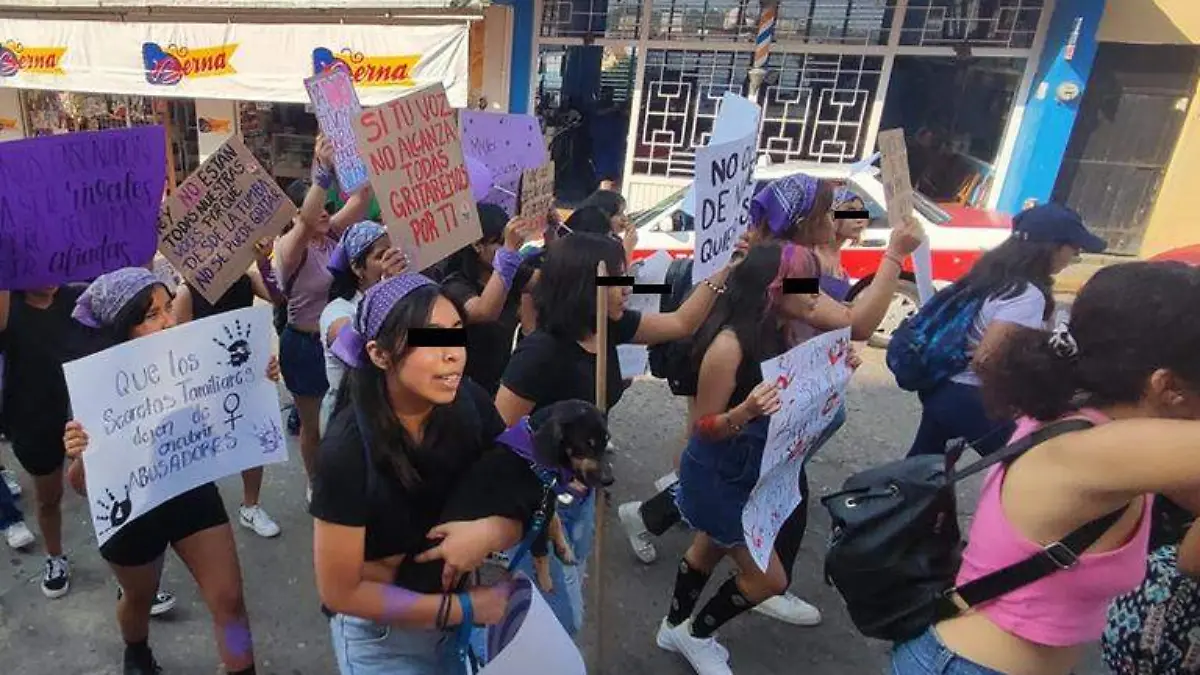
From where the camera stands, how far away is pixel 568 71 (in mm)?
12750

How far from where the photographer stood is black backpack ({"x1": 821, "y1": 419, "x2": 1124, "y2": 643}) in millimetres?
1810

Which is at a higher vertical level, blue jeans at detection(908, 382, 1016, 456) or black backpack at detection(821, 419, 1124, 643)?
black backpack at detection(821, 419, 1124, 643)

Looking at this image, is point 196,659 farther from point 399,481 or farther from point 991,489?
point 991,489

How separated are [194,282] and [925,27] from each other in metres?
9.46

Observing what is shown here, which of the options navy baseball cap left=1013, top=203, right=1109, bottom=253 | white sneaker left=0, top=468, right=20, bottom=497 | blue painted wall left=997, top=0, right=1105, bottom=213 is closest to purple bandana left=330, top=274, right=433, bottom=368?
navy baseball cap left=1013, top=203, right=1109, bottom=253

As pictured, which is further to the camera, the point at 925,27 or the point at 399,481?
the point at 925,27

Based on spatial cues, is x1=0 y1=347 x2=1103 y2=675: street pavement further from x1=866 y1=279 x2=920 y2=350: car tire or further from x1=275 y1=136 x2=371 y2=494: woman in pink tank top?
x1=866 y1=279 x2=920 y2=350: car tire

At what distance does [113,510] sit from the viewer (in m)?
→ 2.11

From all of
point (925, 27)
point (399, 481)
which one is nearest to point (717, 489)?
point (399, 481)

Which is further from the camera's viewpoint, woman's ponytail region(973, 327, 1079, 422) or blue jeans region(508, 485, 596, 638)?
blue jeans region(508, 485, 596, 638)

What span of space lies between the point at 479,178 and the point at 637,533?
187 cm

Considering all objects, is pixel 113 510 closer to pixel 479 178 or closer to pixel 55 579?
pixel 55 579

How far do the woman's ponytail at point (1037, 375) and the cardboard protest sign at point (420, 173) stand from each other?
6.05ft

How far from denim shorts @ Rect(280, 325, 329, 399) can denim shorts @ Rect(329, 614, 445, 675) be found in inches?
70.2
